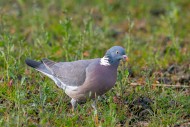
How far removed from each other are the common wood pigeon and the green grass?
0.43 feet

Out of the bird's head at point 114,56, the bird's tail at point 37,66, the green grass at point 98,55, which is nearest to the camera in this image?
the green grass at point 98,55

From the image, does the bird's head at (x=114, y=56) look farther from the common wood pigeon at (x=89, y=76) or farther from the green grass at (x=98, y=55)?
the green grass at (x=98, y=55)

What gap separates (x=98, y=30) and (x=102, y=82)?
8.69ft

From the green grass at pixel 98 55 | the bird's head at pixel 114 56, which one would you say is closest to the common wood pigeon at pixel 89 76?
the bird's head at pixel 114 56

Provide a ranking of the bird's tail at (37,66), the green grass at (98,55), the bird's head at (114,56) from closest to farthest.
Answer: the green grass at (98,55) < the bird's head at (114,56) < the bird's tail at (37,66)

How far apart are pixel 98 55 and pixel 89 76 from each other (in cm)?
204

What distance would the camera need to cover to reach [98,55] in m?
7.35

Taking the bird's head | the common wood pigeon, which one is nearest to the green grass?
the common wood pigeon

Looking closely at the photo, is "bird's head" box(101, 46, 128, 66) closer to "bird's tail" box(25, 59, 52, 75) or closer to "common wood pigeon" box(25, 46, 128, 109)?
"common wood pigeon" box(25, 46, 128, 109)

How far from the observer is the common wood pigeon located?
5.26 m

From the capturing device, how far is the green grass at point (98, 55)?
5191 millimetres

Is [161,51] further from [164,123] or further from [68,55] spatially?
[164,123]

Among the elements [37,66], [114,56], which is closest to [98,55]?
[37,66]

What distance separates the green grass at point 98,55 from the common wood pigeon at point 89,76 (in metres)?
0.13
